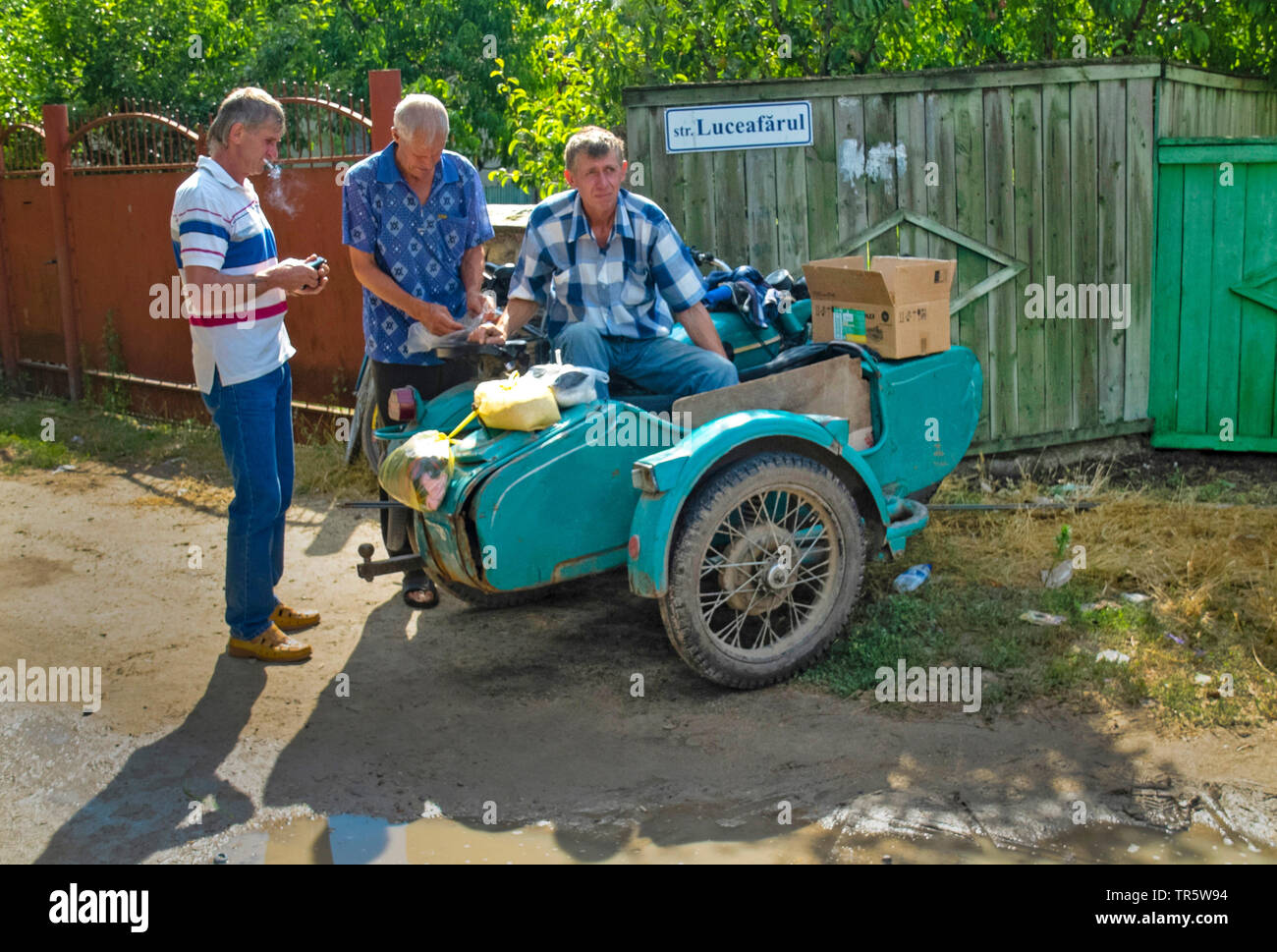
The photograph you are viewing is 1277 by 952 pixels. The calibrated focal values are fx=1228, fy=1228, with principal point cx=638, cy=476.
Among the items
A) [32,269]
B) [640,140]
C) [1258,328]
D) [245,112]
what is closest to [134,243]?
[32,269]

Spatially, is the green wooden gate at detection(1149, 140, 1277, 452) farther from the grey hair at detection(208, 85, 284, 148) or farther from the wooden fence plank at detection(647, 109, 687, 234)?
the grey hair at detection(208, 85, 284, 148)

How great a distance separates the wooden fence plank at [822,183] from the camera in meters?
6.79

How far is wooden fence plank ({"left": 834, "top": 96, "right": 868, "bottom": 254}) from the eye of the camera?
6789mm

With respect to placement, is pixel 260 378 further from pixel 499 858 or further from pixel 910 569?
pixel 910 569

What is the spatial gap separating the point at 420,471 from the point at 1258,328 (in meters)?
5.13

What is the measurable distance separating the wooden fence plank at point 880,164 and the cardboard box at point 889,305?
1.66m

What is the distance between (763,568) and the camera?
4.42 metres

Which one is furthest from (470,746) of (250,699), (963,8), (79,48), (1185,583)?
(79,48)

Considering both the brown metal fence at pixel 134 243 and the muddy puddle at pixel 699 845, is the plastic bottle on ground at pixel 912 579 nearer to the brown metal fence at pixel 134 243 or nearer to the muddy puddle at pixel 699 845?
the muddy puddle at pixel 699 845

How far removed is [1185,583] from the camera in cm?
518

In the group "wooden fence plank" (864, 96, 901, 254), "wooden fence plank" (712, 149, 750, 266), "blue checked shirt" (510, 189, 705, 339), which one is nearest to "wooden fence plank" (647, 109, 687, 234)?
"wooden fence plank" (712, 149, 750, 266)

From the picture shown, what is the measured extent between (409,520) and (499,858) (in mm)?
1723

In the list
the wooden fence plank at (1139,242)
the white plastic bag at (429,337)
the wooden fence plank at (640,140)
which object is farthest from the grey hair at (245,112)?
the wooden fence plank at (1139,242)

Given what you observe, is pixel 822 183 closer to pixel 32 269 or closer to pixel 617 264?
pixel 617 264
